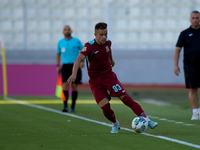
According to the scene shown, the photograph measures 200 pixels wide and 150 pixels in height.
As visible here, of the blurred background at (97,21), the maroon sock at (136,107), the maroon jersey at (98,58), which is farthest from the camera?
the blurred background at (97,21)

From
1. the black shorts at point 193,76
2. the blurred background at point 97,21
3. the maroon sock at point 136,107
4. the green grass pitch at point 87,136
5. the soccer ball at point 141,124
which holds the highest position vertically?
the blurred background at point 97,21

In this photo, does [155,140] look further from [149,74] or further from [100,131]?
[149,74]

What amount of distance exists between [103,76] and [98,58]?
0.93ft

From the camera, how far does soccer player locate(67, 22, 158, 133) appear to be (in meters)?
6.54

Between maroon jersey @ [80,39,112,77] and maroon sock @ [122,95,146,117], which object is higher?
maroon jersey @ [80,39,112,77]

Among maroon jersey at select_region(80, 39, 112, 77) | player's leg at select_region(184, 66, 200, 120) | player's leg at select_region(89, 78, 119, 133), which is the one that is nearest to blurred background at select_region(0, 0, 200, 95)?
player's leg at select_region(184, 66, 200, 120)

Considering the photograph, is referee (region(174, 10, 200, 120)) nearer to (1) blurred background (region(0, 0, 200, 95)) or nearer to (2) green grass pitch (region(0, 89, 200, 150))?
(2) green grass pitch (region(0, 89, 200, 150))

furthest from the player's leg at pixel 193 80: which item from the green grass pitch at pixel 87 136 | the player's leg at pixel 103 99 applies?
the player's leg at pixel 103 99

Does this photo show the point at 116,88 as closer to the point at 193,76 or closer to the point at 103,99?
the point at 103,99

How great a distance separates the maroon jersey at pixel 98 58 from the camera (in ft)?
21.9

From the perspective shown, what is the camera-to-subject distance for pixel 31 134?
21.4ft

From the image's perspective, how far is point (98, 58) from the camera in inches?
265

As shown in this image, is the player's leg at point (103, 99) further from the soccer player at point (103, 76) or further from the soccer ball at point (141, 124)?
the soccer ball at point (141, 124)

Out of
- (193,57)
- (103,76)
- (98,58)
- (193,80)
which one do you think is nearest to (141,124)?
(103,76)
